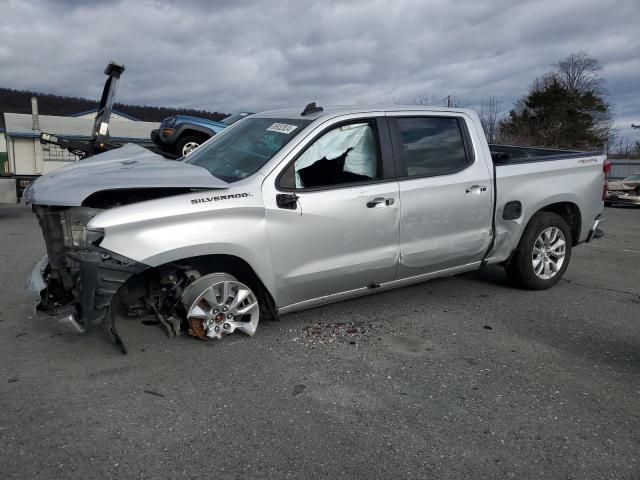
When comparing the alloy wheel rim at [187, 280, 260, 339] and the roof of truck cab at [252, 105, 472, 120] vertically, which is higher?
the roof of truck cab at [252, 105, 472, 120]

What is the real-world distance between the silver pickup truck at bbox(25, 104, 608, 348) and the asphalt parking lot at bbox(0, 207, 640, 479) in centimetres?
35

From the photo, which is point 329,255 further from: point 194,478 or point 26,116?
point 26,116

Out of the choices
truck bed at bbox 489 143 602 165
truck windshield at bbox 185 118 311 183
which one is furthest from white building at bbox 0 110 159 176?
truck windshield at bbox 185 118 311 183

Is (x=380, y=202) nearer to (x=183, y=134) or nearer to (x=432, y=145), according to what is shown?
(x=432, y=145)

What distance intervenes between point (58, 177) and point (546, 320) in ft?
13.6

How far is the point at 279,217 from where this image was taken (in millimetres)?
3859

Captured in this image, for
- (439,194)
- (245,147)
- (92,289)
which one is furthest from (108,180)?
(439,194)

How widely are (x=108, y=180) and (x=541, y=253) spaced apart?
13.8 ft

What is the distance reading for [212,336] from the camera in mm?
3910

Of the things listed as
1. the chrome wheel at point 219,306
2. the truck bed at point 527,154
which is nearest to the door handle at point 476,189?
the truck bed at point 527,154

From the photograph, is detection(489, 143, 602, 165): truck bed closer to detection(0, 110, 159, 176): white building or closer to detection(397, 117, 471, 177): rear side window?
detection(397, 117, 471, 177): rear side window

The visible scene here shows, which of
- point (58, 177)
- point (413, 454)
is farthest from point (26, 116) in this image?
point (413, 454)

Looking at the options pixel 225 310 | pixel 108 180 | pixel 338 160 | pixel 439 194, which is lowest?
pixel 225 310

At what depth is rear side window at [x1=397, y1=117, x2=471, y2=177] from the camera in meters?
4.53
